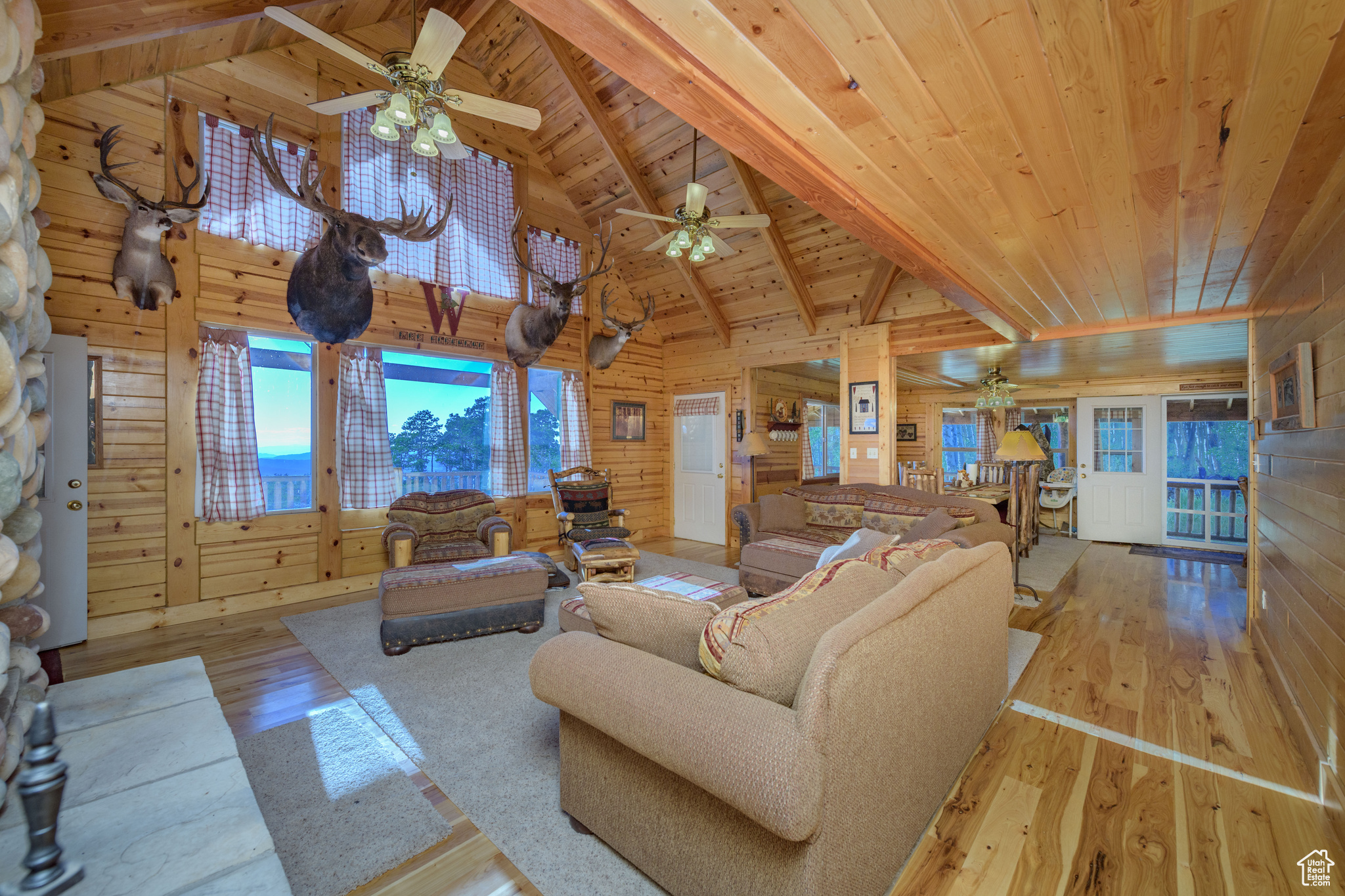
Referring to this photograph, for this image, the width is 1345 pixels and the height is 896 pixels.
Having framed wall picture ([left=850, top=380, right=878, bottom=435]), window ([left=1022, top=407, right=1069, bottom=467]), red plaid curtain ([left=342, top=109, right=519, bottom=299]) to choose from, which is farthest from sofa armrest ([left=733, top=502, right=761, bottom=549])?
window ([left=1022, top=407, right=1069, bottom=467])

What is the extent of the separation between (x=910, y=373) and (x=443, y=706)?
721cm

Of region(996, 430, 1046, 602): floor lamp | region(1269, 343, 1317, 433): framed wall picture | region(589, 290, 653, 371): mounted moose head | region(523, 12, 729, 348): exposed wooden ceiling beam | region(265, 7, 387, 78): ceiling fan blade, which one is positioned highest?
region(523, 12, 729, 348): exposed wooden ceiling beam

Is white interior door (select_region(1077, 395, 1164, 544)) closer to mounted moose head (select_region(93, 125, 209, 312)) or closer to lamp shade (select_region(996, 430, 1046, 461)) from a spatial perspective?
lamp shade (select_region(996, 430, 1046, 461))

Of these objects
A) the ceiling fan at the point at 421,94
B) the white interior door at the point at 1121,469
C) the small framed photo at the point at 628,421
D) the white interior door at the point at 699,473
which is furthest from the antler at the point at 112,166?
the white interior door at the point at 1121,469

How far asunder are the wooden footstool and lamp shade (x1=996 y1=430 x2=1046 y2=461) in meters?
3.22

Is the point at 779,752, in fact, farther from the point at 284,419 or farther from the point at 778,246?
the point at 778,246

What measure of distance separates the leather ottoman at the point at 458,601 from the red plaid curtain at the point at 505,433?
2019 mm

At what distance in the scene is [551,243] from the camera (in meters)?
6.07

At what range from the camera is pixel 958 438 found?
9.85 metres

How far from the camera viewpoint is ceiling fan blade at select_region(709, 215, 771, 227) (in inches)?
152

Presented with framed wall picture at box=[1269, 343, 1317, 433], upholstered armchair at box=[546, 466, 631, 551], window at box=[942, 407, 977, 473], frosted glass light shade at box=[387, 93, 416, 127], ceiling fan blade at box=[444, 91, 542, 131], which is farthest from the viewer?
window at box=[942, 407, 977, 473]

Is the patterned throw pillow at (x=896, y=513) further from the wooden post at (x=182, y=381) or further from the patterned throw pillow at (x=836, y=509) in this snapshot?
the wooden post at (x=182, y=381)

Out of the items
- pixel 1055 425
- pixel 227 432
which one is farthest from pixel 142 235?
pixel 1055 425

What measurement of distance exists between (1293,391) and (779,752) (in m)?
3.08
